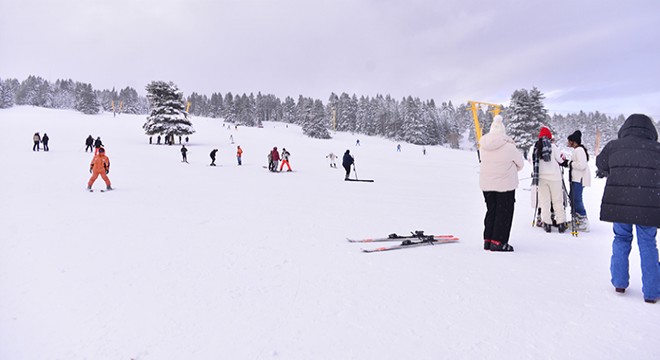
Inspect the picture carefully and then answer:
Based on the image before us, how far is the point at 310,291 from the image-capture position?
358cm

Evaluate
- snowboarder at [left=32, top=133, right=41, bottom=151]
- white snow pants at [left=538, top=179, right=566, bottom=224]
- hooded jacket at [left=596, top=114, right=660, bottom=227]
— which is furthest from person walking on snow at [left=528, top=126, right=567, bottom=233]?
snowboarder at [left=32, top=133, right=41, bottom=151]

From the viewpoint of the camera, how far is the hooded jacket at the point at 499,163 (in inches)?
207

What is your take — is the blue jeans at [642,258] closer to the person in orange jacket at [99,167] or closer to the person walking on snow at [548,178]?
A: the person walking on snow at [548,178]

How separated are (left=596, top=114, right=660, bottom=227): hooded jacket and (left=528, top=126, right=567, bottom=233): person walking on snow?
285cm

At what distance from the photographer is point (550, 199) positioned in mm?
6754

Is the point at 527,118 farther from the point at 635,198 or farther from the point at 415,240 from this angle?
the point at 635,198

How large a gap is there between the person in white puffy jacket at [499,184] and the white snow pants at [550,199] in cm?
178

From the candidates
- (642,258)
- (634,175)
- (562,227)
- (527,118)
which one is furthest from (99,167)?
(527,118)

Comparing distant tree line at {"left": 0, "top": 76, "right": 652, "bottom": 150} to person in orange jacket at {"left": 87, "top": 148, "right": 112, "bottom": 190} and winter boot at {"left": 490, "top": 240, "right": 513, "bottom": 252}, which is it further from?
winter boot at {"left": 490, "top": 240, "right": 513, "bottom": 252}

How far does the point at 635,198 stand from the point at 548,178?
11.1 feet

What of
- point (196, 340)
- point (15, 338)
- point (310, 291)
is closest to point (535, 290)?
point (310, 291)

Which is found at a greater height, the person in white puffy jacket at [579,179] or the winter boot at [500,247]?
the person in white puffy jacket at [579,179]

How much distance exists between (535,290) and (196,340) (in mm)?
3430

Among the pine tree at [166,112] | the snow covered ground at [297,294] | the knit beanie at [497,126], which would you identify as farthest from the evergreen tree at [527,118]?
the knit beanie at [497,126]
